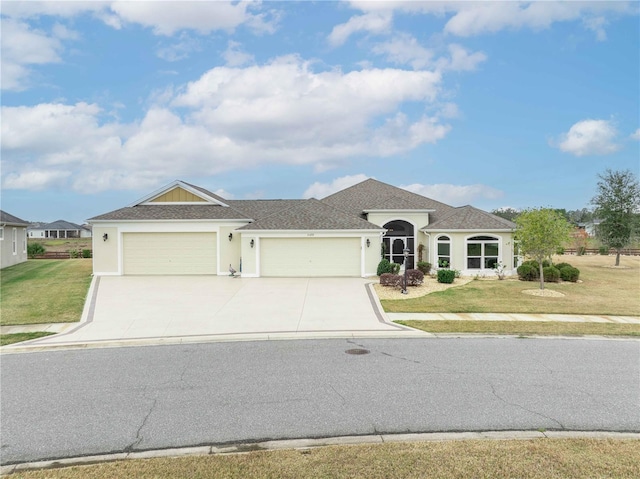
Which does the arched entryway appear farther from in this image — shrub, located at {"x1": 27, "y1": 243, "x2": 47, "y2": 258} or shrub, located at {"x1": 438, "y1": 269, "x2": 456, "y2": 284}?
shrub, located at {"x1": 27, "y1": 243, "x2": 47, "y2": 258}

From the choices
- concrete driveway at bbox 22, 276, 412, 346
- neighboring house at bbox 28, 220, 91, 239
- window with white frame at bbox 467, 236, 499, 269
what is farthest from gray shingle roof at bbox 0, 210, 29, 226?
Answer: neighboring house at bbox 28, 220, 91, 239

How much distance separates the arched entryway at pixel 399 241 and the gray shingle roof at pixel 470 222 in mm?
1703

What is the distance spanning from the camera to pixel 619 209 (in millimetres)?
32031

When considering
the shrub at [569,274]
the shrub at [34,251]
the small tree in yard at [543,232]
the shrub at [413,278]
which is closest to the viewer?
the small tree in yard at [543,232]

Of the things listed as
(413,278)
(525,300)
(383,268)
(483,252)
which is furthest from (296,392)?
(483,252)

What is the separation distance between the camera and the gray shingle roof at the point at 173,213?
78.7 ft

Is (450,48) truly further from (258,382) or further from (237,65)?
(258,382)

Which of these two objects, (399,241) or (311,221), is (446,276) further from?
(311,221)

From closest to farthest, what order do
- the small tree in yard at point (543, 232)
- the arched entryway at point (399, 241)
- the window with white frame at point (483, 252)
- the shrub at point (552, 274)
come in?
the small tree in yard at point (543, 232) → the shrub at point (552, 274) → the window with white frame at point (483, 252) → the arched entryway at point (399, 241)

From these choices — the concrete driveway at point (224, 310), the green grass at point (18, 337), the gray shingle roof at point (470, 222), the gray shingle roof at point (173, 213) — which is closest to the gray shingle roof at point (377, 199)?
the gray shingle roof at point (470, 222)

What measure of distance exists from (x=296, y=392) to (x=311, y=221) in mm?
17535

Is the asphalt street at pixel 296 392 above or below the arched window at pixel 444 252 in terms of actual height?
below

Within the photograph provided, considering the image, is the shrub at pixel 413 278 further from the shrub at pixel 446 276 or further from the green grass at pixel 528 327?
the green grass at pixel 528 327

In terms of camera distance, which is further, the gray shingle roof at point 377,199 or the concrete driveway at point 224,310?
the gray shingle roof at point 377,199
